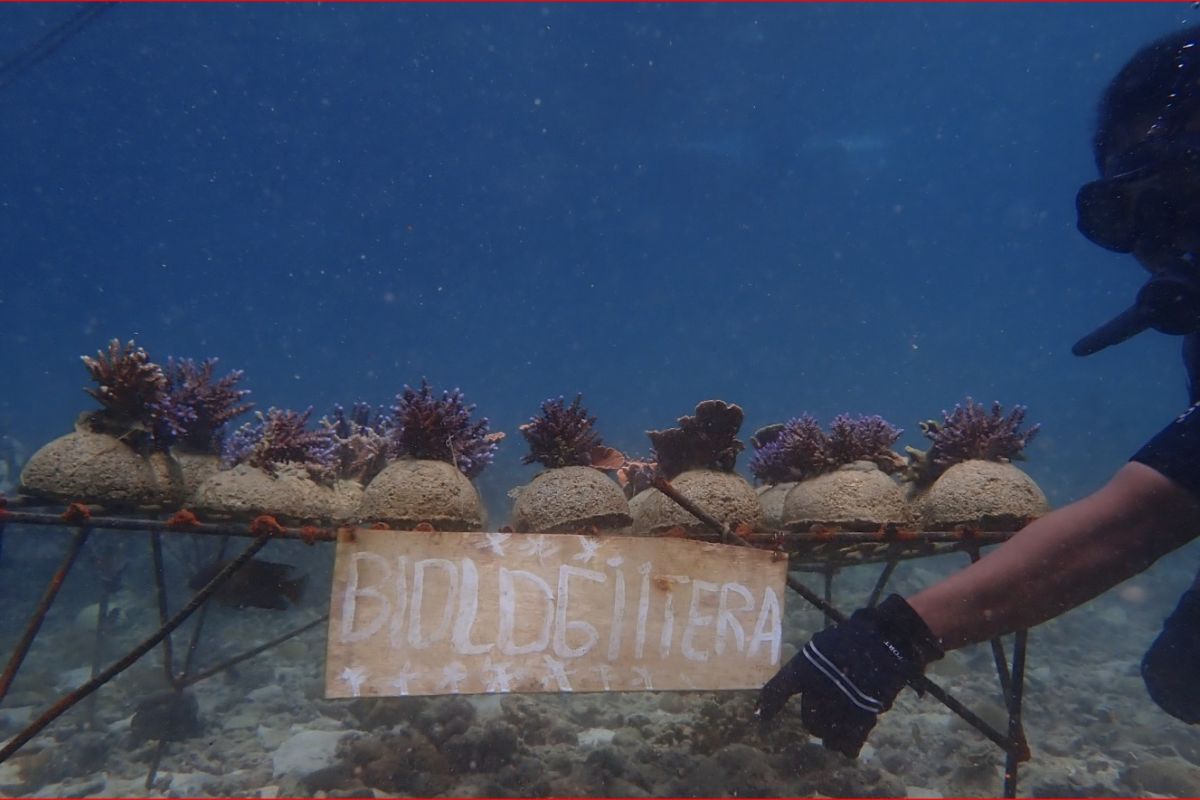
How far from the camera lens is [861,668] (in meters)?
2.35

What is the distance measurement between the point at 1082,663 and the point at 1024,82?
2736 inches

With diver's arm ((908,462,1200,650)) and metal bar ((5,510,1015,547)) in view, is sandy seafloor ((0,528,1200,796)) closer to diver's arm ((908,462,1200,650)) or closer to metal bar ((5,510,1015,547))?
metal bar ((5,510,1015,547))

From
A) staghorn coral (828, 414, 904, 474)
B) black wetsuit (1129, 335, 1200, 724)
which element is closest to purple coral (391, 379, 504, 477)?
staghorn coral (828, 414, 904, 474)

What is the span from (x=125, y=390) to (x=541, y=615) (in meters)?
3.19

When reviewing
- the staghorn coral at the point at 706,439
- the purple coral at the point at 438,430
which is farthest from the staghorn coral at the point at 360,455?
the staghorn coral at the point at 706,439

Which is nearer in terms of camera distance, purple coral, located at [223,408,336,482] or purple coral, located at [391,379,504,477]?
purple coral, located at [223,408,336,482]

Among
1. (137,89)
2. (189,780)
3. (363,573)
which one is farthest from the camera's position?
(137,89)

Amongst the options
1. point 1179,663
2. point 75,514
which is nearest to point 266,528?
point 75,514

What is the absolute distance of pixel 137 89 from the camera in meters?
74.9

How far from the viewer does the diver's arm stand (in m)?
1.98

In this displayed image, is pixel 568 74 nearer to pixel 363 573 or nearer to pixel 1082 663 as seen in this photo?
pixel 1082 663

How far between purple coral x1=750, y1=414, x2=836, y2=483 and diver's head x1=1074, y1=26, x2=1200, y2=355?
Result: 1.68 metres

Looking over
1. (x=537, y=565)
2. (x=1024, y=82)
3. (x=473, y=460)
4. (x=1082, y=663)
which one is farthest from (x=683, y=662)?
(x=1024, y=82)

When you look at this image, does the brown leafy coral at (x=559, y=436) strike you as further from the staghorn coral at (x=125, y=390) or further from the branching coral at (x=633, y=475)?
the staghorn coral at (x=125, y=390)
